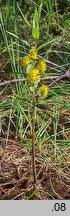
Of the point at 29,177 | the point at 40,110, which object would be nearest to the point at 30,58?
the point at 29,177

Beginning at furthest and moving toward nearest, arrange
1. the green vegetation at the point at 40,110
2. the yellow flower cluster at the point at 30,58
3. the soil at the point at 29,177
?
the green vegetation at the point at 40,110 < the soil at the point at 29,177 < the yellow flower cluster at the point at 30,58

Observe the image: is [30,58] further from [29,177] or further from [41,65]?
[29,177]

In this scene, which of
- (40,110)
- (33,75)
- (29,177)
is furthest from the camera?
(40,110)

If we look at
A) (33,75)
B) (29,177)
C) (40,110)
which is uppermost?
(33,75)

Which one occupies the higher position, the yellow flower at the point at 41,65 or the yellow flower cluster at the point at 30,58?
the yellow flower cluster at the point at 30,58

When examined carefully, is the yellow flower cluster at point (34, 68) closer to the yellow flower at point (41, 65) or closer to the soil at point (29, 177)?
the yellow flower at point (41, 65)

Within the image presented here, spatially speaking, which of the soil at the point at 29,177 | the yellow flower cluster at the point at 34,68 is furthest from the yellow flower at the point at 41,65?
the soil at the point at 29,177

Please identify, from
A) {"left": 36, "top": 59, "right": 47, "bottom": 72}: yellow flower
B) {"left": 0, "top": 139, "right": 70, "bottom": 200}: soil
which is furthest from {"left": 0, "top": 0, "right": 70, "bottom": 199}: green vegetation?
{"left": 36, "top": 59, "right": 47, "bottom": 72}: yellow flower

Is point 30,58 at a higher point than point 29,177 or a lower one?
higher

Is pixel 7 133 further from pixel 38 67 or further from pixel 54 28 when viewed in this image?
pixel 54 28

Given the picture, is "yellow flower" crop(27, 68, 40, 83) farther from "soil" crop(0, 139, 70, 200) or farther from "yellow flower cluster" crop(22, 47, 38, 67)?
"soil" crop(0, 139, 70, 200)
